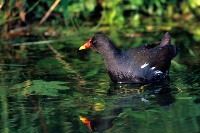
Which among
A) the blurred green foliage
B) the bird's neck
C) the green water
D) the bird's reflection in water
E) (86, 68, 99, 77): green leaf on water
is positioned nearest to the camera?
the green water

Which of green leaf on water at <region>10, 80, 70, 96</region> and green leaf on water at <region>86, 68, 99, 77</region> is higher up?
green leaf on water at <region>86, 68, 99, 77</region>

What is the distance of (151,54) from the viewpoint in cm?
745

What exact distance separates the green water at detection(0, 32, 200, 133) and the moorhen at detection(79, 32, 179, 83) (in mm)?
120

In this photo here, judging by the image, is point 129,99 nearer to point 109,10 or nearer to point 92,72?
point 92,72

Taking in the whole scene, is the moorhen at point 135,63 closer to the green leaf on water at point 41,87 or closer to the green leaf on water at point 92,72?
the green leaf on water at point 92,72

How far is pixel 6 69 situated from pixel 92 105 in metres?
2.40

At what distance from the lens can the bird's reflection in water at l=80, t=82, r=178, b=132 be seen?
5.64 m

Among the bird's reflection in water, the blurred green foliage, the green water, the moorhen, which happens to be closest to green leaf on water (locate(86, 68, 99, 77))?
the green water

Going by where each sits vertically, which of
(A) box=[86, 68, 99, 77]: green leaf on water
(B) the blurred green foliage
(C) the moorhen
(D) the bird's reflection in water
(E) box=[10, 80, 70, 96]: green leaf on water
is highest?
(B) the blurred green foliage

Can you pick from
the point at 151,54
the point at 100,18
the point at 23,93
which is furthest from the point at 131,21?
the point at 23,93

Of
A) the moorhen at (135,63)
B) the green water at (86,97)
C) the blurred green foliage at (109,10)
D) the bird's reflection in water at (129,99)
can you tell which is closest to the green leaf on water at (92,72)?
the green water at (86,97)

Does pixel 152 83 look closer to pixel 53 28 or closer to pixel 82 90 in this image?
pixel 82 90

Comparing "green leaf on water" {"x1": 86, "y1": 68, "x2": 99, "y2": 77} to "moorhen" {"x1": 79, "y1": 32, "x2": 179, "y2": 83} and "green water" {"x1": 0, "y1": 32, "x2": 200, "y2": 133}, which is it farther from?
"moorhen" {"x1": 79, "y1": 32, "x2": 179, "y2": 83}

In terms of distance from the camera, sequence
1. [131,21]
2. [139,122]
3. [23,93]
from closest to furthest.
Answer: [139,122], [23,93], [131,21]
